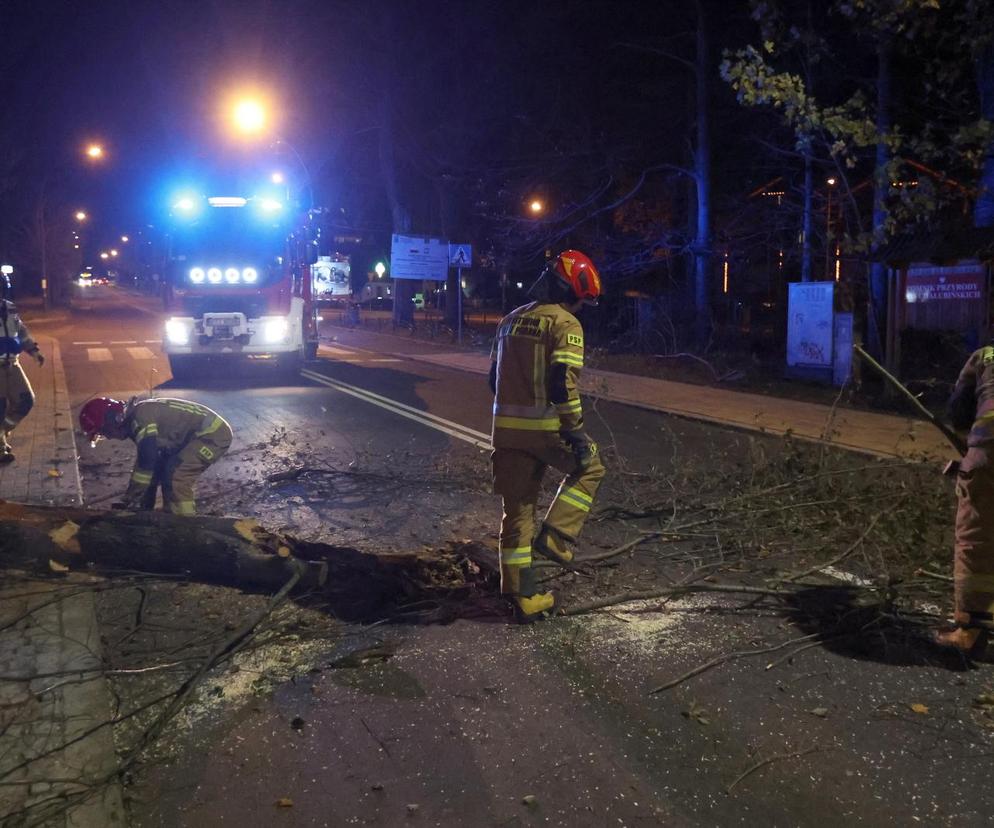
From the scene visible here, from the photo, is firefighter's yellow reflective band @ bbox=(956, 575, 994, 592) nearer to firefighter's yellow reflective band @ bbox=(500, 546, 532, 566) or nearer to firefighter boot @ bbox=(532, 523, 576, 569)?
firefighter boot @ bbox=(532, 523, 576, 569)

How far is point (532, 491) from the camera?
16.9ft

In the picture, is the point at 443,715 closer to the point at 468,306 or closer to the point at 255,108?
the point at 255,108

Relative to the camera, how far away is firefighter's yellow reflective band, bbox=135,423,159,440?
6621 millimetres

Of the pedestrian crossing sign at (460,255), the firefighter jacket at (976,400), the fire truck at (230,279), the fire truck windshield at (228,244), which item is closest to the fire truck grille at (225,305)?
the fire truck at (230,279)

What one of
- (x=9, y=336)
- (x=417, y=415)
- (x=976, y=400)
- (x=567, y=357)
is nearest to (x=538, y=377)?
(x=567, y=357)

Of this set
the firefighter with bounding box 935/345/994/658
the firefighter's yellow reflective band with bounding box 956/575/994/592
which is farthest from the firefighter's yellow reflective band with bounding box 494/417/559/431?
the firefighter's yellow reflective band with bounding box 956/575/994/592

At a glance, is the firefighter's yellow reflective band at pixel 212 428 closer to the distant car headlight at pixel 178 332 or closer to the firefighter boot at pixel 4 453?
the firefighter boot at pixel 4 453

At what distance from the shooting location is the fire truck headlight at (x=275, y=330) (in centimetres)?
1764

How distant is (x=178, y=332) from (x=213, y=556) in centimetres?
1257

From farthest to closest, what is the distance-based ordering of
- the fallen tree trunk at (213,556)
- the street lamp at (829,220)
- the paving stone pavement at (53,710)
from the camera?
the street lamp at (829,220)
the fallen tree trunk at (213,556)
the paving stone pavement at (53,710)

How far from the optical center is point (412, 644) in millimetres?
4895

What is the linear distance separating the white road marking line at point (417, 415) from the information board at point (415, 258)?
13.5 meters

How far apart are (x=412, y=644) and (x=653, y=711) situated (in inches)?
53.1

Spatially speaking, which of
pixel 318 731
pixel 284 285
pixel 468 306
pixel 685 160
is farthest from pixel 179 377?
pixel 468 306
